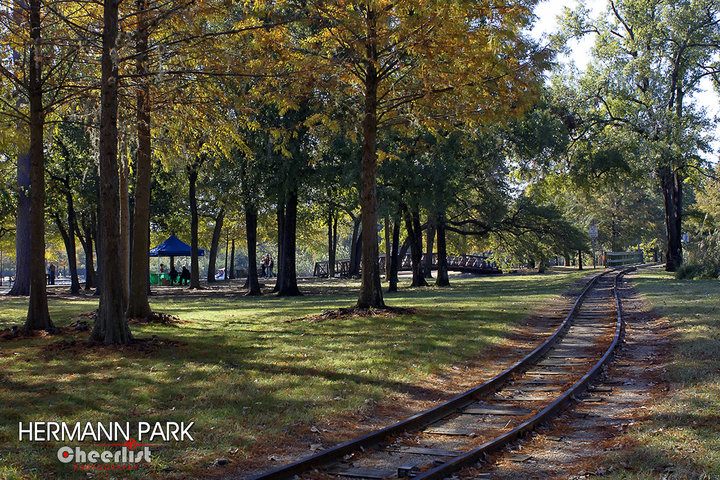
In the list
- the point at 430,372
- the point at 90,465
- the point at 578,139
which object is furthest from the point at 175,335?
the point at 578,139

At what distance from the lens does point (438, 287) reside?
31.1m

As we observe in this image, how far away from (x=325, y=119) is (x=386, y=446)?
1067cm

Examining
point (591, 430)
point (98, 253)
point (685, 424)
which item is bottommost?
point (591, 430)

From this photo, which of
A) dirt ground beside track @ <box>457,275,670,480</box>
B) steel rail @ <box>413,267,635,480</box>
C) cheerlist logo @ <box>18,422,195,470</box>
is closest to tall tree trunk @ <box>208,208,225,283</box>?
dirt ground beside track @ <box>457,275,670,480</box>

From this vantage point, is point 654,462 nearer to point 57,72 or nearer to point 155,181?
point 57,72

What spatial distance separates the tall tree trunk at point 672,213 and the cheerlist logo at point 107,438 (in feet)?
112

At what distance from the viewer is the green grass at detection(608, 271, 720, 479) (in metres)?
5.29

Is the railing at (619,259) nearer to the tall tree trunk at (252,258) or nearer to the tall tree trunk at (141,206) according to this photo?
the tall tree trunk at (252,258)

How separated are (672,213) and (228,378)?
3398 cm

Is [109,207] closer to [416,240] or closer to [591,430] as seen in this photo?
[591,430]

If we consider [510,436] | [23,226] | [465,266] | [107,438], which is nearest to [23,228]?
[23,226]

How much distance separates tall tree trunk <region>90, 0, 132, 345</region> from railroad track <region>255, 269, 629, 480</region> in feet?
20.4

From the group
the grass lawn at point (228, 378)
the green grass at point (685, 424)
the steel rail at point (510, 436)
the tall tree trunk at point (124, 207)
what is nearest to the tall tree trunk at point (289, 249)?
the tall tree trunk at point (124, 207)

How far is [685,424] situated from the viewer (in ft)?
21.4
